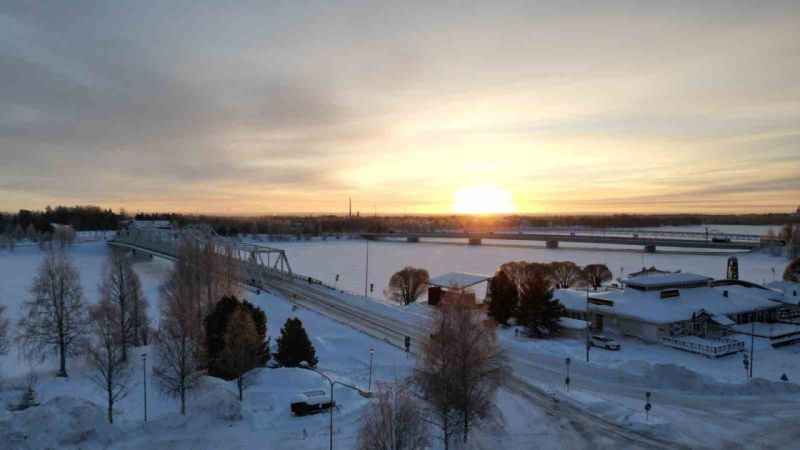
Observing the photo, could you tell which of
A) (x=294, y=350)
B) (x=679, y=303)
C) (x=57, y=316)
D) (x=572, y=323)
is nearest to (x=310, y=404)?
(x=294, y=350)

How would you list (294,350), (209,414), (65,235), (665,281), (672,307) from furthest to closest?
1. (65,235)
2. (665,281)
3. (672,307)
4. (294,350)
5. (209,414)

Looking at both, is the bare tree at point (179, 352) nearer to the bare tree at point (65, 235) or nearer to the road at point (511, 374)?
the road at point (511, 374)

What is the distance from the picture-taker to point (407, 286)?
229ft

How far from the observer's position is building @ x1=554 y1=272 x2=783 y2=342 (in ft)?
A: 148

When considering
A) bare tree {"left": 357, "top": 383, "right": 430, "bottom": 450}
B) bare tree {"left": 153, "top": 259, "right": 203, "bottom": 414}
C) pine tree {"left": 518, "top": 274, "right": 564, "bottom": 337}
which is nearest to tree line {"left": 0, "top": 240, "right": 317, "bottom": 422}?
bare tree {"left": 153, "top": 259, "right": 203, "bottom": 414}

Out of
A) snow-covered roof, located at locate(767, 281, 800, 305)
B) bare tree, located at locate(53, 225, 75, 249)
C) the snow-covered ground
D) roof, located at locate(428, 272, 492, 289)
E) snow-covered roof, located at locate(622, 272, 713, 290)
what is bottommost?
the snow-covered ground

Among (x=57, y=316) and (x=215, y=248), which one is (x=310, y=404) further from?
(x=215, y=248)

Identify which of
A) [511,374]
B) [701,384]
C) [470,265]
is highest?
[470,265]

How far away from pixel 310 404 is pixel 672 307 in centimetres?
3539

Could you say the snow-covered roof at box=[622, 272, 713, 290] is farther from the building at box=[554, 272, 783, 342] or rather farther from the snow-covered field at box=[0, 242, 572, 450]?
the snow-covered field at box=[0, 242, 572, 450]

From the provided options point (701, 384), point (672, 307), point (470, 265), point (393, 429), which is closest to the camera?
point (393, 429)

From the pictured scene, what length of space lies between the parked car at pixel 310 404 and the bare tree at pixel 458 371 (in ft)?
20.9

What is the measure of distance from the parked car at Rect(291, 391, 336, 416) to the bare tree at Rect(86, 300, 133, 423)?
951cm

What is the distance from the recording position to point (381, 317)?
52.5m
